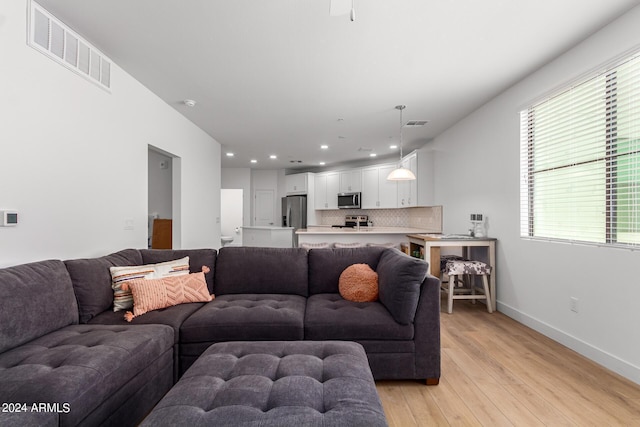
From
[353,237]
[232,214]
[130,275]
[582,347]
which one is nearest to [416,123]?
[353,237]

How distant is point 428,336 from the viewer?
6.59 ft

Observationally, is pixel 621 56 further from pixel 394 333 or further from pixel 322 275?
pixel 322 275

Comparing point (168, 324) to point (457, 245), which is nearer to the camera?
point (168, 324)

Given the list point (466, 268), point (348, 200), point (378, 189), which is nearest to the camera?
point (466, 268)

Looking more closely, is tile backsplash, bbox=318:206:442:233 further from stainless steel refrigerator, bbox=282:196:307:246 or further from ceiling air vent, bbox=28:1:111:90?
ceiling air vent, bbox=28:1:111:90

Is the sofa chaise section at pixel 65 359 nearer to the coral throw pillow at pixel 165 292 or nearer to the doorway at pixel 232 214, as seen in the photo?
the coral throw pillow at pixel 165 292

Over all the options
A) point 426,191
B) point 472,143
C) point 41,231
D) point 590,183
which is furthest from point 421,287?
point 426,191

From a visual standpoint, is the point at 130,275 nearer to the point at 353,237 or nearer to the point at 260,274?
the point at 260,274

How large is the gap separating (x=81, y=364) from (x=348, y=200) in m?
6.61

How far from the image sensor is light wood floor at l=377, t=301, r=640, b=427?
5.49 ft

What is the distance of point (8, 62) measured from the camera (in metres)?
1.93

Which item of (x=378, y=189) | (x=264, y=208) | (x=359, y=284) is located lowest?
(x=359, y=284)

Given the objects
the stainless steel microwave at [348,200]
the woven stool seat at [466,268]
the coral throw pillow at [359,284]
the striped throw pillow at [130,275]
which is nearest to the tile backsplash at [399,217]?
the stainless steel microwave at [348,200]

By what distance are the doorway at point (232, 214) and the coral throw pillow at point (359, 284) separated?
6.59 metres
